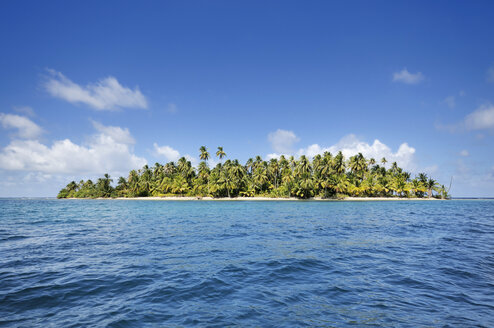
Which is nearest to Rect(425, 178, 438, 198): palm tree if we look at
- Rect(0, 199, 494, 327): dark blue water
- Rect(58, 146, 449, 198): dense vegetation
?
Rect(58, 146, 449, 198): dense vegetation

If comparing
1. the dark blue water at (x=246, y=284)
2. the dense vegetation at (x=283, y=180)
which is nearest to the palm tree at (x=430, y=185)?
the dense vegetation at (x=283, y=180)

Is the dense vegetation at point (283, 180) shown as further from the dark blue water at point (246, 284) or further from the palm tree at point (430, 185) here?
the dark blue water at point (246, 284)

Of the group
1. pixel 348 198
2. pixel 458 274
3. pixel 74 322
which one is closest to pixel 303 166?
pixel 348 198

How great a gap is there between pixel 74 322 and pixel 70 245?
11.1 metres

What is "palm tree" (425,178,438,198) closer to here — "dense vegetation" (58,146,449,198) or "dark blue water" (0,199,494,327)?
"dense vegetation" (58,146,449,198)

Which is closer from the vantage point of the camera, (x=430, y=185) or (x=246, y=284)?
(x=246, y=284)

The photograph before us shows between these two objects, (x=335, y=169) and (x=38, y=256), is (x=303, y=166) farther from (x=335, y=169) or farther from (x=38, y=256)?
(x=38, y=256)

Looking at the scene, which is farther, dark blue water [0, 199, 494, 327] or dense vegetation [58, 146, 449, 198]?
dense vegetation [58, 146, 449, 198]

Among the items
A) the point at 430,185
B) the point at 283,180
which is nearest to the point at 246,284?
the point at 283,180

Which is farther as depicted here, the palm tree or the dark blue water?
the palm tree

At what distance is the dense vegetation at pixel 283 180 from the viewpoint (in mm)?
93188

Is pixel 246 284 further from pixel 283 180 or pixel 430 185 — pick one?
pixel 430 185

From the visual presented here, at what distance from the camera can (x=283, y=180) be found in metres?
97.6

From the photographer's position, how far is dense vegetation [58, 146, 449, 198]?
9319 centimetres
